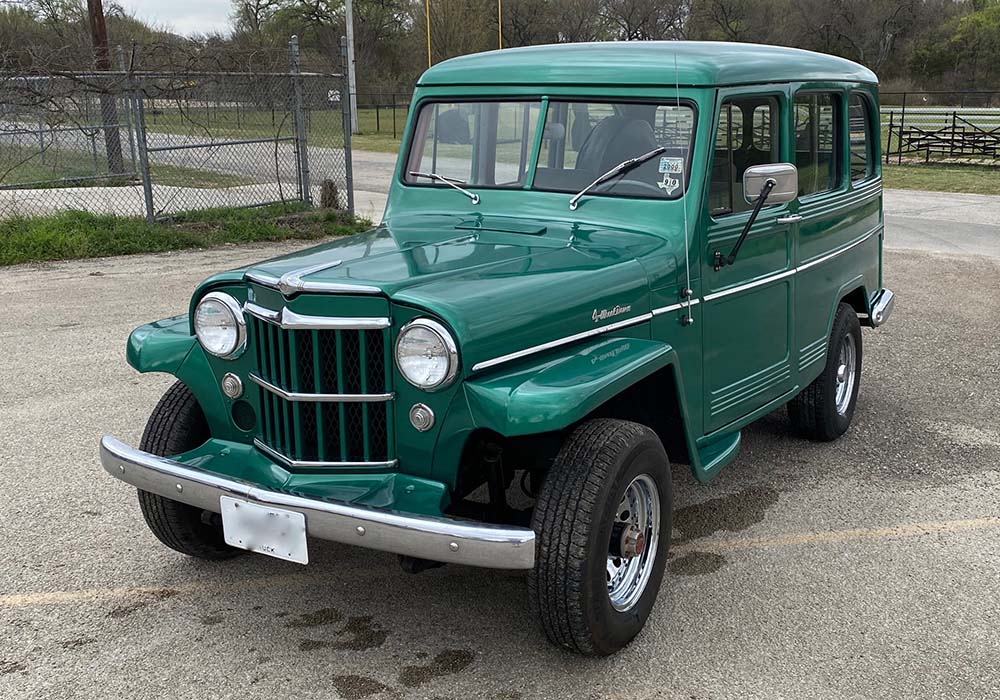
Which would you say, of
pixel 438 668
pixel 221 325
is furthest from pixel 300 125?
pixel 438 668

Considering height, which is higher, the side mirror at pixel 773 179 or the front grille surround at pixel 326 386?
the side mirror at pixel 773 179

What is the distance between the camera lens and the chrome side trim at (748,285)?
400 cm

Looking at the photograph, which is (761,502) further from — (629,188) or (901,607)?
(629,188)

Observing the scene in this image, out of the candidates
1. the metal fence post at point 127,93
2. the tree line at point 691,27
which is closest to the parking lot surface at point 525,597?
the metal fence post at point 127,93

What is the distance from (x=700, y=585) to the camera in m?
3.82

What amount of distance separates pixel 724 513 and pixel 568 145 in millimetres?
1740

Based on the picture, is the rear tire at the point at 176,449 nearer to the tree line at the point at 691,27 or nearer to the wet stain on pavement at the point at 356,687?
the wet stain on pavement at the point at 356,687

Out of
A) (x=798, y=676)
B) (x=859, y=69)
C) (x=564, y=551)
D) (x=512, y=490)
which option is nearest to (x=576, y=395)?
(x=564, y=551)

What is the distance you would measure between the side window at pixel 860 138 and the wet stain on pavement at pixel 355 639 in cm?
342

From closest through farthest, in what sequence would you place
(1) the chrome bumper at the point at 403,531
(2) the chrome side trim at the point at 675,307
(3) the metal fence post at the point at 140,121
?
(1) the chrome bumper at the point at 403,531, (2) the chrome side trim at the point at 675,307, (3) the metal fence post at the point at 140,121

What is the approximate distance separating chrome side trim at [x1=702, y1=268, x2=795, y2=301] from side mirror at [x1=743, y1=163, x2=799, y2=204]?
1.35 ft

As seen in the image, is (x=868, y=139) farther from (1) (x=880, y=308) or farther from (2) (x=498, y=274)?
(2) (x=498, y=274)

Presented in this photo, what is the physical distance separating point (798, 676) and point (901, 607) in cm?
66

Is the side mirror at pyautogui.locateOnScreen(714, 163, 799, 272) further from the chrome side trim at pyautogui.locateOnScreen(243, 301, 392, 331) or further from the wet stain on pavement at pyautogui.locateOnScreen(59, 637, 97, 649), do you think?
the wet stain on pavement at pyautogui.locateOnScreen(59, 637, 97, 649)
